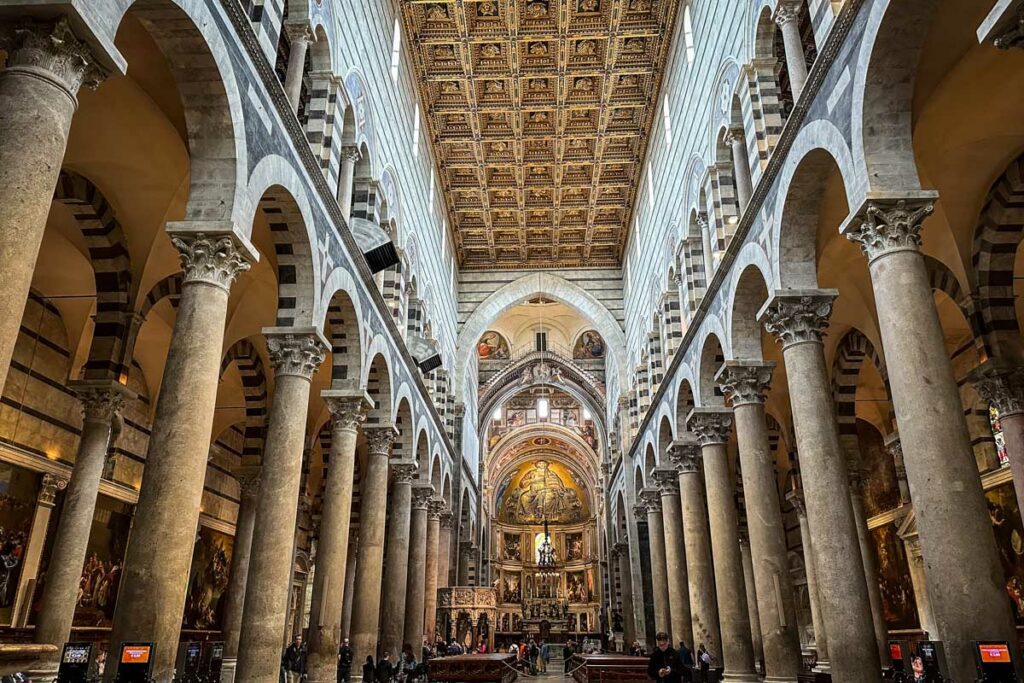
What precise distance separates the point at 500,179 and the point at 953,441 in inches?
833

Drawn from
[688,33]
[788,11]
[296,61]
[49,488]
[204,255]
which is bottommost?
[49,488]

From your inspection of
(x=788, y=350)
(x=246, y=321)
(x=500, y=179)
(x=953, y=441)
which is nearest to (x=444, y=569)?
(x=500, y=179)

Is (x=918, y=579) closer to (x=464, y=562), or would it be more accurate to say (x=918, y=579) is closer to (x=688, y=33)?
(x=688, y=33)

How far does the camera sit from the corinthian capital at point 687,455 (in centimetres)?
1730

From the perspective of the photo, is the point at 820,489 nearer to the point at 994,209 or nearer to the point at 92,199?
the point at 994,209

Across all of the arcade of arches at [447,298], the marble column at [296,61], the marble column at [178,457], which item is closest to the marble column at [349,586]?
the arcade of arches at [447,298]

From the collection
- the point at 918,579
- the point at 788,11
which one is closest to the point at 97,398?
the point at 788,11

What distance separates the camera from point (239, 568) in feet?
55.1

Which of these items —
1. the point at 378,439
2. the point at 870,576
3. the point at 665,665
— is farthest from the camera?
the point at 378,439

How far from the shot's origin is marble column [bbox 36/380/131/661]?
10.7 m

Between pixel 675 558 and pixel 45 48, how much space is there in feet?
55.1

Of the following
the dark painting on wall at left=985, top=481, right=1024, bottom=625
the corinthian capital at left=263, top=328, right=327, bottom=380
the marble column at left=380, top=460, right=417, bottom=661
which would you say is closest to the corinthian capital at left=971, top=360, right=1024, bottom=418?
the dark painting on wall at left=985, top=481, right=1024, bottom=625

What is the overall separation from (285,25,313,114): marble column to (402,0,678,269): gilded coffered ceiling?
8709 millimetres

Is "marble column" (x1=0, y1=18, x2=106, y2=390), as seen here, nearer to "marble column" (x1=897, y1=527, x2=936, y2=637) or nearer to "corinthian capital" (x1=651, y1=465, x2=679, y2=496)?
"corinthian capital" (x1=651, y1=465, x2=679, y2=496)
